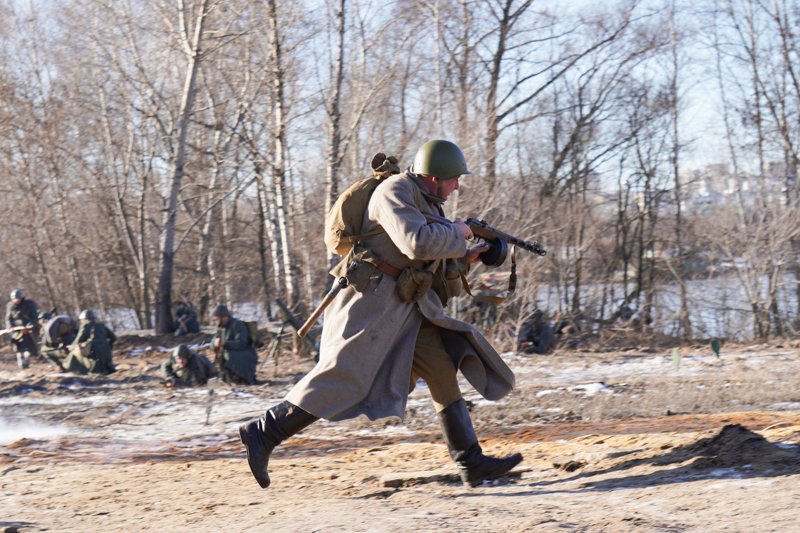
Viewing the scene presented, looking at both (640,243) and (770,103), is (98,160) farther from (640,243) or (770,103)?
(770,103)

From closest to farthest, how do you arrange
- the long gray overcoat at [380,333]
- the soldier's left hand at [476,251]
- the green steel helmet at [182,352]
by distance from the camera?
the long gray overcoat at [380,333] < the soldier's left hand at [476,251] < the green steel helmet at [182,352]

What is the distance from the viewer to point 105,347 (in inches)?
620

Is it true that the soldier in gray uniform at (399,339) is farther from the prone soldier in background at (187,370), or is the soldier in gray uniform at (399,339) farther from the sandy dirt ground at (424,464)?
the prone soldier in background at (187,370)

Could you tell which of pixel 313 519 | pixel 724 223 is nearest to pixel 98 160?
pixel 724 223

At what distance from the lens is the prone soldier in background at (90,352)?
51.2ft

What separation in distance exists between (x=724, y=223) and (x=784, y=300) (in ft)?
7.84

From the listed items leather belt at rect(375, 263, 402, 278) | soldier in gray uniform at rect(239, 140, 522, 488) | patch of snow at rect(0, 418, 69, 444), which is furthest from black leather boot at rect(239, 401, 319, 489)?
patch of snow at rect(0, 418, 69, 444)

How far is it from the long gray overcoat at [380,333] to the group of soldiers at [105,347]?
8030mm

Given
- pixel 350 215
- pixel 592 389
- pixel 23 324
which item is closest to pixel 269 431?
pixel 350 215

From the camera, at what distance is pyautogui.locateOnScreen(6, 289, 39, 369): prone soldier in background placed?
17719mm

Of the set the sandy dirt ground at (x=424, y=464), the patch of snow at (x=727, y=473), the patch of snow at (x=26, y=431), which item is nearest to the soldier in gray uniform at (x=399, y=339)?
the sandy dirt ground at (x=424, y=464)

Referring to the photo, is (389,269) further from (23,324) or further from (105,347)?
(23,324)

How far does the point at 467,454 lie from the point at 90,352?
11414 millimetres

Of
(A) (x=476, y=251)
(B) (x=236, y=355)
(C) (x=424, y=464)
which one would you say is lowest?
(C) (x=424, y=464)
